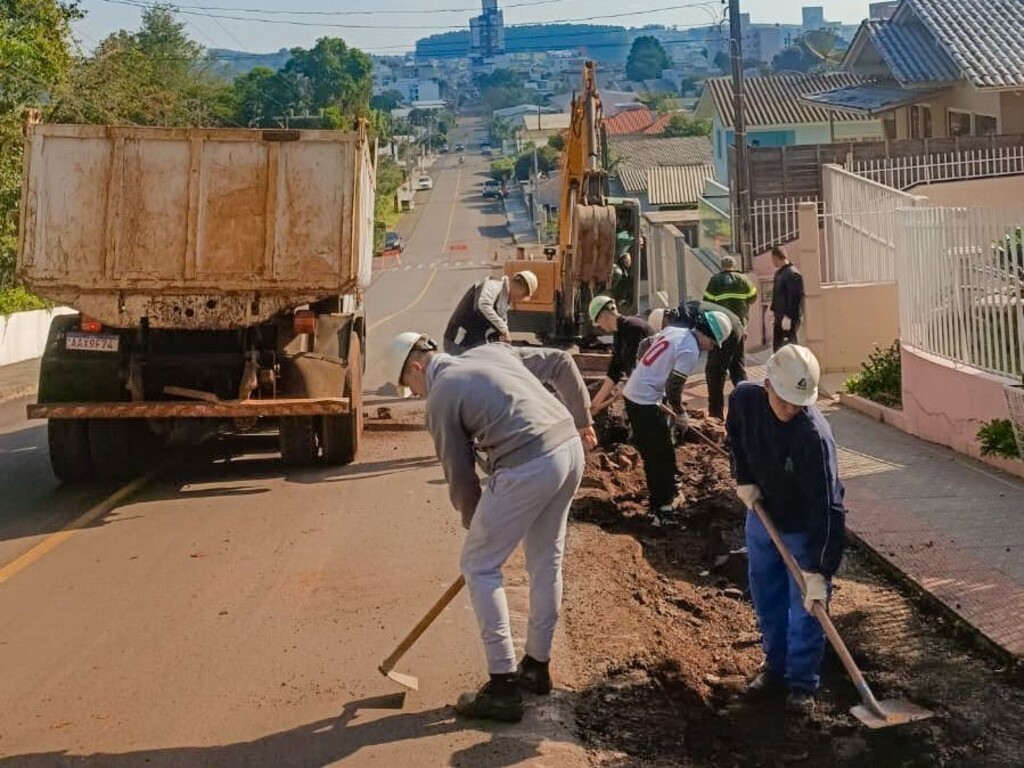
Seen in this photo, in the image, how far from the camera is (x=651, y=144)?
Result: 7700 cm

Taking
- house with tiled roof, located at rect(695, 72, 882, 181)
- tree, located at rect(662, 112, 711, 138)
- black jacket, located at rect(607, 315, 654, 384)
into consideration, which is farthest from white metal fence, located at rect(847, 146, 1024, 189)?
tree, located at rect(662, 112, 711, 138)

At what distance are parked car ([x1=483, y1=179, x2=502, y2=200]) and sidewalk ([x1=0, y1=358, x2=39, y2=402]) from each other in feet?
257

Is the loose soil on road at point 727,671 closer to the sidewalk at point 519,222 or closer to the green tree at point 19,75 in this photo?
the green tree at point 19,75

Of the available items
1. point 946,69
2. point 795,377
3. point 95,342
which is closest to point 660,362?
point 795,377

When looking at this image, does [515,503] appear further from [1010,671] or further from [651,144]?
[651,144]

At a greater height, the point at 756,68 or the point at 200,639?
the point at 756,68

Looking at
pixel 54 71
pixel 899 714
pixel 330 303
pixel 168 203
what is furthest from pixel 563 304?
pixel 54 71

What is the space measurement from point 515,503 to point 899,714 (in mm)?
1764

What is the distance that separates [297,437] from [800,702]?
6745 millimetres

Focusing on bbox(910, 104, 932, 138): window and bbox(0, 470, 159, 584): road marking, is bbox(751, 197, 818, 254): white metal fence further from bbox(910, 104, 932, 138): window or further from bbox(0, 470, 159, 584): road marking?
bbox(0, 470, 159, 584): road marking

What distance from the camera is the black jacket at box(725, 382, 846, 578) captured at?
582 cm

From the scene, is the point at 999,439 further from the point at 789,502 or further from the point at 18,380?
the point at 18,380

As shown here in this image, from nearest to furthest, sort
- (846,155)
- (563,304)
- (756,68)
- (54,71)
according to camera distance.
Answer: (563,304), (846,155), (54,71), (756,68)

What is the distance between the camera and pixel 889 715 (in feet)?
18.2
